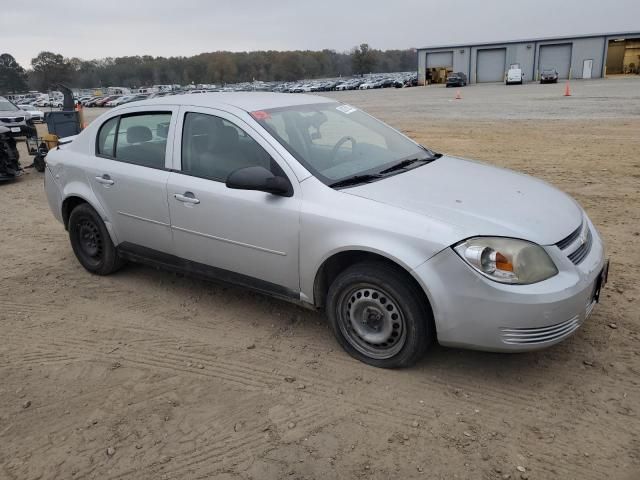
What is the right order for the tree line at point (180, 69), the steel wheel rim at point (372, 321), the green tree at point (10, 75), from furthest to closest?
the tree line at point (180, 69), the green tree at point (10, 75), the steel wheel rim at point (372, 321)

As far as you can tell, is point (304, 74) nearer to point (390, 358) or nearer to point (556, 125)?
point (556, 125)

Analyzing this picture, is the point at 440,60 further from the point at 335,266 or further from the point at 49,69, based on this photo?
the point at 49,69

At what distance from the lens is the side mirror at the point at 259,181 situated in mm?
3551

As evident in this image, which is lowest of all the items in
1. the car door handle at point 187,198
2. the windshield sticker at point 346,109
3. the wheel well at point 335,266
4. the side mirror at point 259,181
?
the wheel well at point 335,266

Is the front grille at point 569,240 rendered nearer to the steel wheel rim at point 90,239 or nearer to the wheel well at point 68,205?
the steel wheel rim at point 90,239

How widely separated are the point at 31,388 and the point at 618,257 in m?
5.03

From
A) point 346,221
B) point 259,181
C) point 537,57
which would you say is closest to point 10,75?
point 537,57

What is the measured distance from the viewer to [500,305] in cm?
299

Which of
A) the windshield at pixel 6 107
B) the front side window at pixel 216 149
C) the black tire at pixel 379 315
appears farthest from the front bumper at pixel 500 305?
the windshield at pixel 6 107

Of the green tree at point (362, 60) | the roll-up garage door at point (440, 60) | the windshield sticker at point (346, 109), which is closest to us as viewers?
the windshield sticker at point (346, 109)

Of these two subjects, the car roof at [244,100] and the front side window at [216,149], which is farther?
the car roof at [244,100]

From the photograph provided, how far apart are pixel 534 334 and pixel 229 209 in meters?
2.17

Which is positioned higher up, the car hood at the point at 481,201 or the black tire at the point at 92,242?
the car hood at the point at 481,201

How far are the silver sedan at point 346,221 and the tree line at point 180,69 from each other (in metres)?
111
